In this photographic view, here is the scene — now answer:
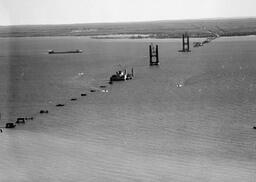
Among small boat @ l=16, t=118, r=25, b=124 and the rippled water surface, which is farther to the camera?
small boat @ l=16, t=118, r=25, b=124

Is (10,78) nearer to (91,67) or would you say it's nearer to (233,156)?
(91,67)

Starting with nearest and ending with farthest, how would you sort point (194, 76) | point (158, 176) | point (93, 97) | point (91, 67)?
point (158, 176) < point (93, 97) < point (194, 76) < point (91, 67)

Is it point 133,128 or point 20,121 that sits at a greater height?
point 133,128

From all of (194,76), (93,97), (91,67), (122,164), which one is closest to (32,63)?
(91,67)

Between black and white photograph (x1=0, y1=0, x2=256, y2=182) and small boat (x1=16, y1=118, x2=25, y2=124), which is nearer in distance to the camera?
black and white photograph (x1=0, y1=0, x2=256, y2=182)

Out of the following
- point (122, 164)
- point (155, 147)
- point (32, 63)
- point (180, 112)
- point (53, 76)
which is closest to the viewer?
point (122, 164)

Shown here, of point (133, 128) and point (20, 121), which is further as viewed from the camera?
point (20, 121)

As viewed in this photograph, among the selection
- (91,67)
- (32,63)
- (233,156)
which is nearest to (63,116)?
(233,156)

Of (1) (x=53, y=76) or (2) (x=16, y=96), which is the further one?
(1) (x=53, y=76)

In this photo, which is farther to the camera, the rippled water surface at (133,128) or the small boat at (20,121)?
the small boat at (20,121)
